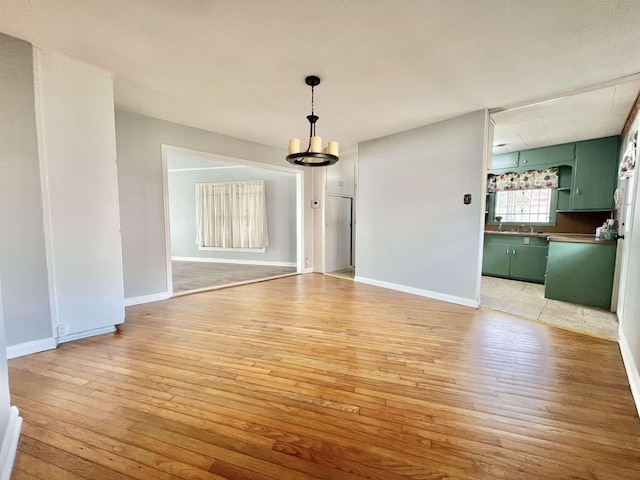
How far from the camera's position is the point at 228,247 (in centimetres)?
712

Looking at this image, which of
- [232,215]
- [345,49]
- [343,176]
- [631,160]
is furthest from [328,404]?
[232,215]

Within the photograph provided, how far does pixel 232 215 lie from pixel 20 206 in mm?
4789

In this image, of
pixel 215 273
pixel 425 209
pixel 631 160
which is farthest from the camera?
pixel 215 273

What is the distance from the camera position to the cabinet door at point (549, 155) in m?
4.59

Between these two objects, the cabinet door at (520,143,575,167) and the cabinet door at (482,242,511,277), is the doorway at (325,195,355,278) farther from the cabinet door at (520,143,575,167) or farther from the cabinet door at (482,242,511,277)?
the cabinet door at (520,143,575,167)

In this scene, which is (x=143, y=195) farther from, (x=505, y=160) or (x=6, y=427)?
(x=505, y=160)

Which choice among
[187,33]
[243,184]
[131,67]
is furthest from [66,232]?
[243,184]

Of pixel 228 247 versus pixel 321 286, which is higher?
pixel 228 247

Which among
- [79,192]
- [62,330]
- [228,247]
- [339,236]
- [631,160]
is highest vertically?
[631,160]

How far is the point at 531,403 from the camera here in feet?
5.48

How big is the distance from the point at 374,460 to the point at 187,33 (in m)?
3.00

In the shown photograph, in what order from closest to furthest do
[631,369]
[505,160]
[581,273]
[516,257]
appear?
1. [631,369]
2. [581,273]
3. [516,257]
4. [505,160]

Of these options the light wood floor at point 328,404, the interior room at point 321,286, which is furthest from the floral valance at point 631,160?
the light wood floor at point 328,404

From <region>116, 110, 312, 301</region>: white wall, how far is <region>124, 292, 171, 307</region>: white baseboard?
0.04 feet
